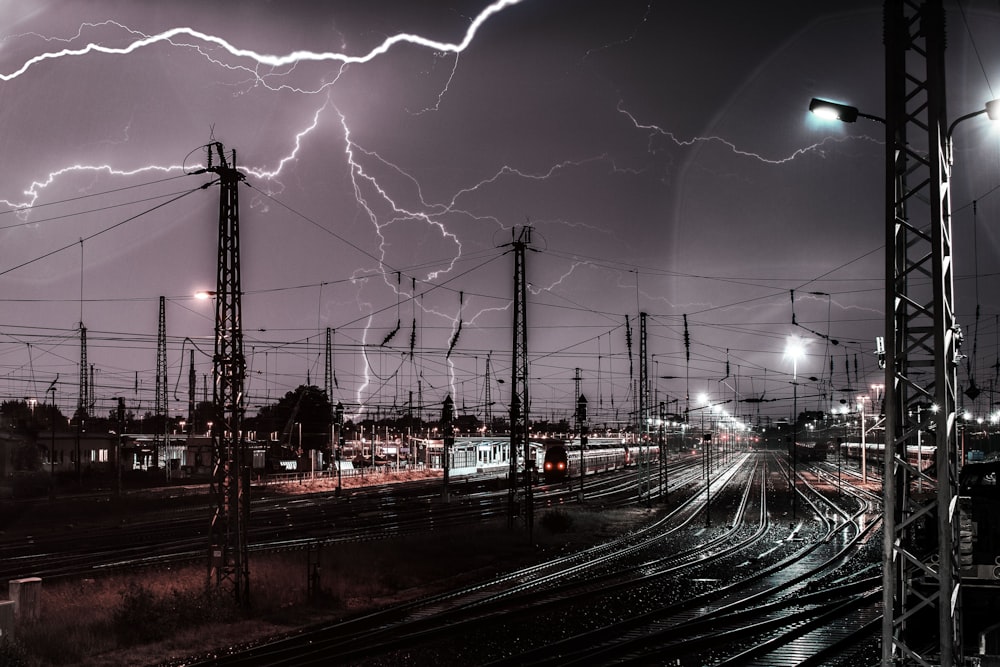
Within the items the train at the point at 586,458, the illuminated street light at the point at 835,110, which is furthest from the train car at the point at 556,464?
the illuminated street light at the point at 835,110

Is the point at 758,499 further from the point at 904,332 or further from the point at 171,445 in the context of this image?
the point at 171,445

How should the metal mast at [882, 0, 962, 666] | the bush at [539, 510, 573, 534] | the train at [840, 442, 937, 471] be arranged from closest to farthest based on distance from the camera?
the metal mast at [882, 0, 962, 666] < the bush at [539, 510, 573, 534] < the train at [840, 442, 937, 471]

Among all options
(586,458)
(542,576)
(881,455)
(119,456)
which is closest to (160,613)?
(542,576)

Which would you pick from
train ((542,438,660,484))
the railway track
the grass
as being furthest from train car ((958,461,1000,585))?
train ((542,438,660,484))

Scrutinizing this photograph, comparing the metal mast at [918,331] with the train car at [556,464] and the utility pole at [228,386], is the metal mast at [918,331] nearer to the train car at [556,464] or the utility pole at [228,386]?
the utility pole at [228,386]

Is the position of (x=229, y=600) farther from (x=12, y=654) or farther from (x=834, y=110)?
(x=834, y=110)

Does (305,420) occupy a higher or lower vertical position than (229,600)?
higher

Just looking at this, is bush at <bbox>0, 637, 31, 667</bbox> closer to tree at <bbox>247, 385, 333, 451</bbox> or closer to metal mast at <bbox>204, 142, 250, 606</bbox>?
metal mast at <bbox>204, 142, 250, 606</bbox>
